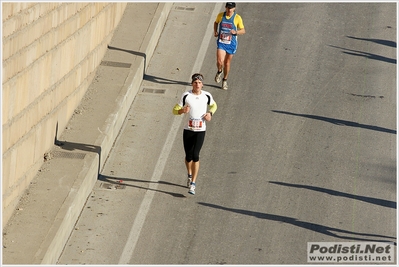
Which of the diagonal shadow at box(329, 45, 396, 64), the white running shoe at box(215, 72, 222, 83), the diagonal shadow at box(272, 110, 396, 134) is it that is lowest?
the diagonal shadow at box(272, 110, 396, 134)

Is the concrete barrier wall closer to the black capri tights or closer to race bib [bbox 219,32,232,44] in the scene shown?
the black capri tights

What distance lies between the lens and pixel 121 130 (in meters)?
16.3

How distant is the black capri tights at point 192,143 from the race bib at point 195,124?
0.29 feet

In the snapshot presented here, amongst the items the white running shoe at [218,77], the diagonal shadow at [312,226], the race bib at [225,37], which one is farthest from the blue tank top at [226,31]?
the diagonal shadow at [312,226]

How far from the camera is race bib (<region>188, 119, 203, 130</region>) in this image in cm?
1409

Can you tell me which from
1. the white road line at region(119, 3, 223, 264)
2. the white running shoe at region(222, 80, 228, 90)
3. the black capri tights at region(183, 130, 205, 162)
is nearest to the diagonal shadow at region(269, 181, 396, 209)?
the black capri tights at region(183, 130, 205, 162)

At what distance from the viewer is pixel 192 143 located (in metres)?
14.3

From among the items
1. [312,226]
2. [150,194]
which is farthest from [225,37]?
[312,226]

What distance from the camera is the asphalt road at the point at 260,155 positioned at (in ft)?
43.5

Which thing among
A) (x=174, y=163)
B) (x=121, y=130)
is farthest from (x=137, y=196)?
(x=121, y=130)

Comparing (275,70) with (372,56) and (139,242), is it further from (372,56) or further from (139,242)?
(139,242)

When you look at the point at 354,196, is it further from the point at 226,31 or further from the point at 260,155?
the point at 226,31

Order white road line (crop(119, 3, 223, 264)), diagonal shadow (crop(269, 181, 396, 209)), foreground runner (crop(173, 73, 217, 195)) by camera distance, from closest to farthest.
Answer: white road line (crop(119, 3, 223, 264))
foreground runner (crop(173, 73, 217, 195))
diagonal shadow (crop(269, 181, 396, 209))

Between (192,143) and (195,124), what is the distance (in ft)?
1.09
